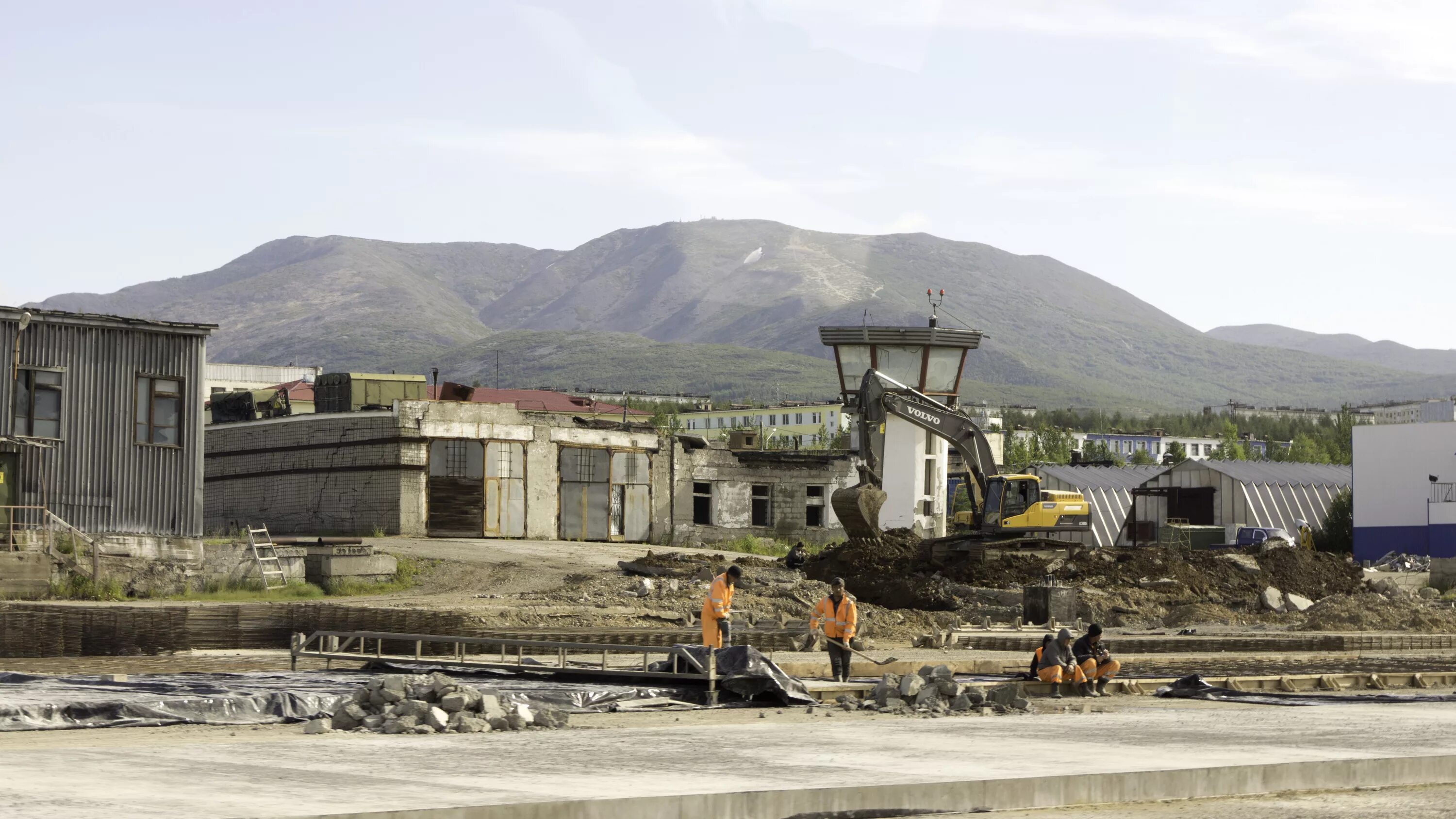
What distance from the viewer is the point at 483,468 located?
4647 cm

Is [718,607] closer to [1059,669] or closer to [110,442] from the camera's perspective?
[1059,669]

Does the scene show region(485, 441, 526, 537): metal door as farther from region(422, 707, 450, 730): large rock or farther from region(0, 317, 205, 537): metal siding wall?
region(422, 707, 450, 730): large rock

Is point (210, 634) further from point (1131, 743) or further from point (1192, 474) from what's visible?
point (1192, 474)

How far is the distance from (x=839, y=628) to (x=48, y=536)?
17.8 meters

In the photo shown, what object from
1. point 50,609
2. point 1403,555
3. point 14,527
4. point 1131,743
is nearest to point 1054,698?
point 1131,743

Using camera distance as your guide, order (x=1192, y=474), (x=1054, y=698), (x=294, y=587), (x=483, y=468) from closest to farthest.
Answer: (x=1054, y=698)
(x=294, y=587)
(x=483, y=468)
(x=1192, y=474)

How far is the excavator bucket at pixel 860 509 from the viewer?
41000 millimetres

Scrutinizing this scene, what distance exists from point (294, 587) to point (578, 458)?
15908 mm

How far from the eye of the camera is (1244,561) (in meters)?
46.3

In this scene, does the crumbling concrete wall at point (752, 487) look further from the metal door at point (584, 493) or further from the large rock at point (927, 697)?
the large rock at point (927, 697)

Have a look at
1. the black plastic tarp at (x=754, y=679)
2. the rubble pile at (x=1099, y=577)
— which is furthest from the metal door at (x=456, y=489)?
the black plastic tarp at (x=754, y=679)

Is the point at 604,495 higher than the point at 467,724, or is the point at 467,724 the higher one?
the point at 604,495

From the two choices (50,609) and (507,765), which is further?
(50,609)

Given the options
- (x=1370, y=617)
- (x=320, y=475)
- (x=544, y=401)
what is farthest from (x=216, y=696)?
(x=544, y=401)
